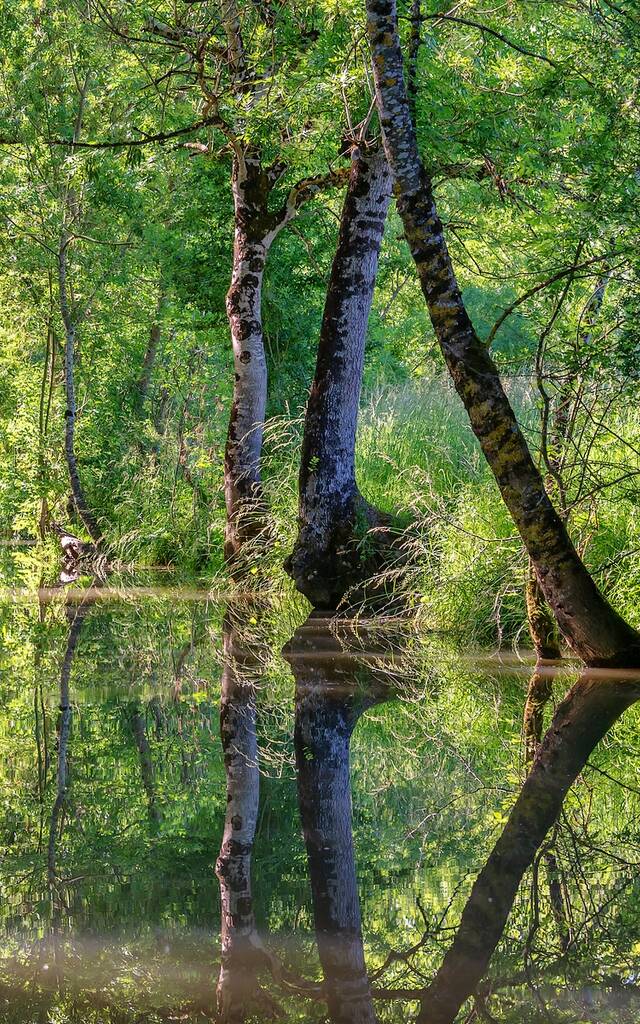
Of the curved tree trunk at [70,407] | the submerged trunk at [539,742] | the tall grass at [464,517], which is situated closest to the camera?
the submerged trunk at [539,742]

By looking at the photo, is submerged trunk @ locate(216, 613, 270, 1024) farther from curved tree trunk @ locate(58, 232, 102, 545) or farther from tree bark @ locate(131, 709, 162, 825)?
curved tree trunk @ locate(58, 232, 102, 545)

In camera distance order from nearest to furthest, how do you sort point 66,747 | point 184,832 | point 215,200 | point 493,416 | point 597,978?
point 597,978
point 184,832
point 66,747
point 493,416
point 215,200

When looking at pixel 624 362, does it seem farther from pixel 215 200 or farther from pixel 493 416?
pixel 215 200

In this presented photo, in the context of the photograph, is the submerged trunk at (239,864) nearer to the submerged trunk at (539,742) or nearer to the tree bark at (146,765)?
the tree bark at (146,765)

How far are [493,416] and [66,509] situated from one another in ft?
45.3

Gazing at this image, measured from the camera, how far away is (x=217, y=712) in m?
6.93

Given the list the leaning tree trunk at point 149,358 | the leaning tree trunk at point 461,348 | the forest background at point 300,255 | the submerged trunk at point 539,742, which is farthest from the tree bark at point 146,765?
the leaning tree trunk at point 149,358

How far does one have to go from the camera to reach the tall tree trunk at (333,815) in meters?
2.99

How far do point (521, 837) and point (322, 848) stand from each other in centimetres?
66

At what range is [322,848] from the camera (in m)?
4.05

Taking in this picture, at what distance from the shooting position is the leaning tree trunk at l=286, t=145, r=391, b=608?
36.7 ft

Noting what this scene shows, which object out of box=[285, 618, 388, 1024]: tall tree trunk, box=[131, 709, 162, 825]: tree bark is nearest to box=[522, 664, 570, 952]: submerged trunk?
box=[285, 618, 388, 1024]: tall tree trunk

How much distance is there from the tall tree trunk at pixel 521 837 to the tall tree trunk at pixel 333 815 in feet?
0.67

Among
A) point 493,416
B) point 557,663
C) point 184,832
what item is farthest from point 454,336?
point 184,832
